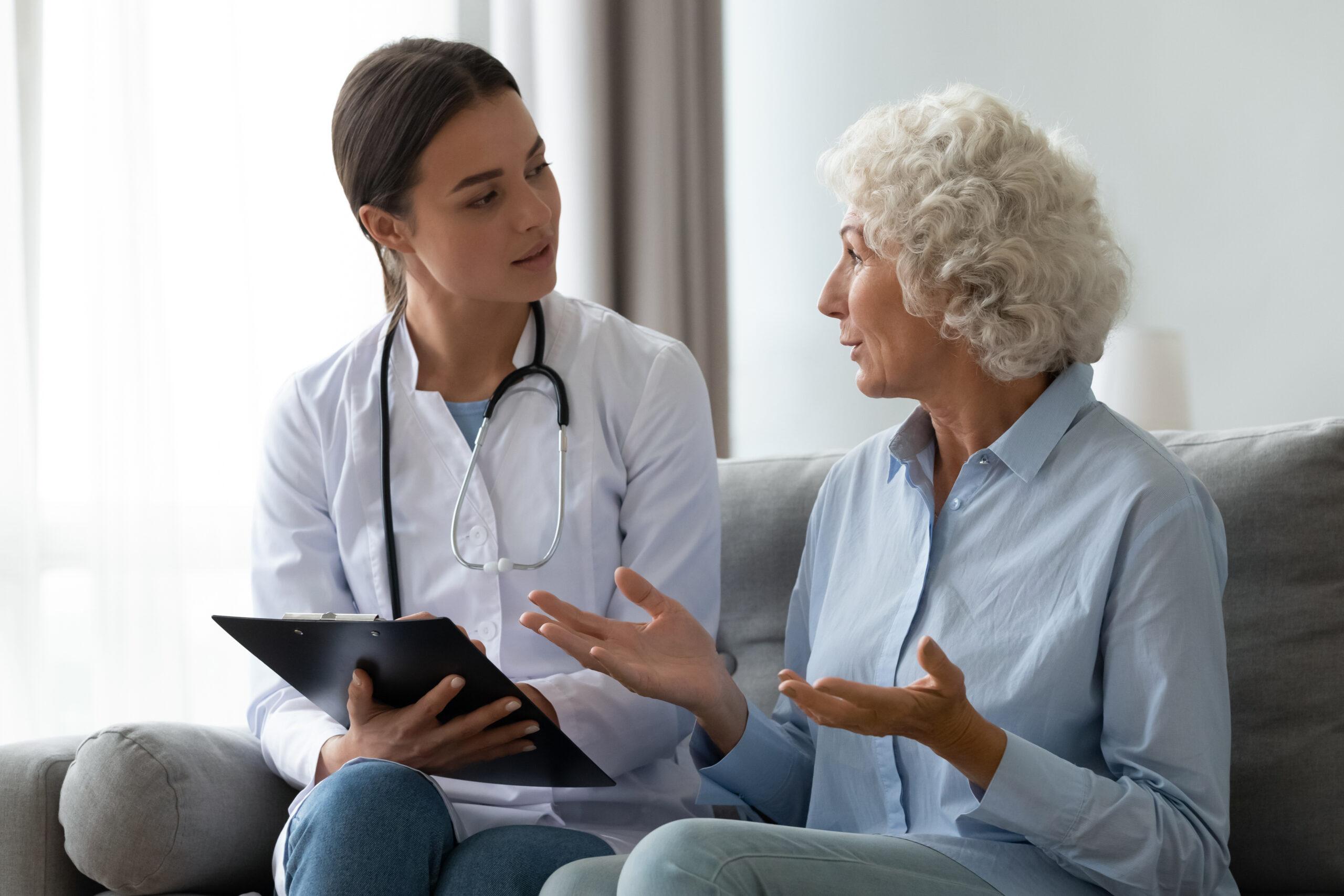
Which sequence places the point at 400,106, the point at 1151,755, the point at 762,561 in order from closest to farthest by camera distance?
the point at 1151,755 → the point at 400,106 → the point at 762,561

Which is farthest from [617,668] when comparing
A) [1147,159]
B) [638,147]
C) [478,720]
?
[638,147]

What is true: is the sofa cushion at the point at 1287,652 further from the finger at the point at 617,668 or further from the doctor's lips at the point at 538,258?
Answer: the doctor's lips at the point at 538,258

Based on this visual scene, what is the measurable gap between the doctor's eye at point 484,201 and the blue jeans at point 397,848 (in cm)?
69

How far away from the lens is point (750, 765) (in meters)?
1.36

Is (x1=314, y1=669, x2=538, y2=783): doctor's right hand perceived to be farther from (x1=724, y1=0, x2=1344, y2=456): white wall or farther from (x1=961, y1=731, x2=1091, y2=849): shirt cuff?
(x1=724, y1=0, x2=1344, y2=456): white wall

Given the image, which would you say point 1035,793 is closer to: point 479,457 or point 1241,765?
point 1241,765

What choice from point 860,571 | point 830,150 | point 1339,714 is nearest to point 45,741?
point 860,571

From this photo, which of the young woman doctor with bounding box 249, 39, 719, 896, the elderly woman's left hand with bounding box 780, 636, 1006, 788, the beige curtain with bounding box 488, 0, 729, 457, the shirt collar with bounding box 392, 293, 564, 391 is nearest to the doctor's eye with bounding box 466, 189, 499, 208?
the young woman doctor with bounding box 249, 39, 719, 896

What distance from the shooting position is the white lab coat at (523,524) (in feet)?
4.81

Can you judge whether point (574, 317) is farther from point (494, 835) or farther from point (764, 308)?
point (764, 308)

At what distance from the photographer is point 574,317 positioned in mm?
1686

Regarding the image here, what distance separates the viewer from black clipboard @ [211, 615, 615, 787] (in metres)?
1.17

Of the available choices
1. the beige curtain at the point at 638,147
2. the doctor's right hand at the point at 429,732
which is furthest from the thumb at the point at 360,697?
the beige curtain at the point at 638,147

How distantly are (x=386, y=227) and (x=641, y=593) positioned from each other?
67 cm
